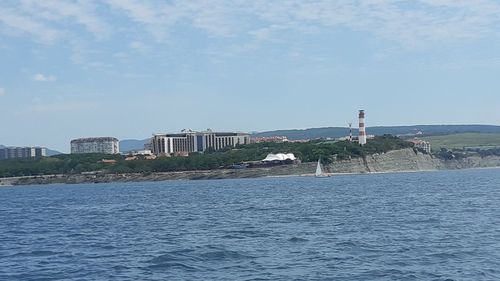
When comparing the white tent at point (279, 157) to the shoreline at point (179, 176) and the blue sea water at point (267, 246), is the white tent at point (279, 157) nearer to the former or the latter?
the shoreline at point (179, 176)

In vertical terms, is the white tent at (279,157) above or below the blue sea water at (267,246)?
above

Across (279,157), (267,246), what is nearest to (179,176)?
(279,157)

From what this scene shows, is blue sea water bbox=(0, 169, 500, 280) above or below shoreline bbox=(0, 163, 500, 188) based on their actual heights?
above

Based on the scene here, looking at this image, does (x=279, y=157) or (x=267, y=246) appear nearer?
(x=267, y=246)

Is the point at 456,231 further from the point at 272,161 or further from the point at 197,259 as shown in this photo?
the point at 272,161

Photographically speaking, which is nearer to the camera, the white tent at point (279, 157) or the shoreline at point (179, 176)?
the shoreline at point (179, 176)

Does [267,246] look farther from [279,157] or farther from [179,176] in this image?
[279,157]

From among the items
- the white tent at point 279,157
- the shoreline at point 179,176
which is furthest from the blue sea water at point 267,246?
the white tent at point 279,157

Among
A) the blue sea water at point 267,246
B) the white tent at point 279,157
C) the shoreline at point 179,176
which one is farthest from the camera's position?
the white tent at point 279,157

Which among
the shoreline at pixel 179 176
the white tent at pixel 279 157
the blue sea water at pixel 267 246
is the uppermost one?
the white tent at pixel 279 157

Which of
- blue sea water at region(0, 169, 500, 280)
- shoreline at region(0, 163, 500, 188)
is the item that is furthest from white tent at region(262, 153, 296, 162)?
blue sea water at region(0, 169, 500, 280)

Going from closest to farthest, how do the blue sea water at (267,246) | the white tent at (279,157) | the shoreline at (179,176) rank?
the blue sea water at (267,246) < the shoreline at (179,176) < the white tent at (279,157)

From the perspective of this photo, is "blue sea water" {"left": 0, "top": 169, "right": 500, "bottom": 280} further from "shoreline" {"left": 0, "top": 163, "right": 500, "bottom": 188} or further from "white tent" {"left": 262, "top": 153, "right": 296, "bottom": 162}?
"white tent" {"left": 262, "top": 153, "right": 296, "bottom": 162}

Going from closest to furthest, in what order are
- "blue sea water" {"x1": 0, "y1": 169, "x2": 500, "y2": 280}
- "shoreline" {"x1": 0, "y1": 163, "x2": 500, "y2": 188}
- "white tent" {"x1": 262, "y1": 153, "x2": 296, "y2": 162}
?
1. "blue sea water" {"x1": 0, "y1": 169, "x2": 500, "y2": 280}
2. "shoreline" {"x1": 0, "y1": 163, "x2": 500, "y2": 188}
3. "white tent" {"x1": 262, "y1": 153, "x2": 296, "y2": 162}
